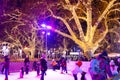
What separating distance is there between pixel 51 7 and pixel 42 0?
53.5 inches

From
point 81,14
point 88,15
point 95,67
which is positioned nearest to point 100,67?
point 95,67

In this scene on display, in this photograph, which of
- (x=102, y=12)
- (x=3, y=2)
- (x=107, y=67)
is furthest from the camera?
(x=3, y=2)

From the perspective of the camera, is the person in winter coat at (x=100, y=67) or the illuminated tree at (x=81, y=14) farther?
the illuminated tree at (x=81, y=14)

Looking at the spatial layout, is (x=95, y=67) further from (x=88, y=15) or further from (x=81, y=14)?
(x=81, y=14)

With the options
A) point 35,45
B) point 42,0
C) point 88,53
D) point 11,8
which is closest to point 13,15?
point 11,8

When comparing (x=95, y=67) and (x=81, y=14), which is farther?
(x=81, y=14)

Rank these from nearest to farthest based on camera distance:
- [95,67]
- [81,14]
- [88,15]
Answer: [95,67] → [88,15] → [81,14]

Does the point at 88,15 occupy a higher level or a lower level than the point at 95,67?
higher

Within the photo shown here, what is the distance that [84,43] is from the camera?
4184cm

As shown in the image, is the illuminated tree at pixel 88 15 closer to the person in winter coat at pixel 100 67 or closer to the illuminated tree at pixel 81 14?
the illuminated tree at pixel 81 14

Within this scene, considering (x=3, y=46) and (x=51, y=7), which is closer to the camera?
(x=51, y=7)

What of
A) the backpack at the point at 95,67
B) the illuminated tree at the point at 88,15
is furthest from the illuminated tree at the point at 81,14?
the backpack at the point at 95,67

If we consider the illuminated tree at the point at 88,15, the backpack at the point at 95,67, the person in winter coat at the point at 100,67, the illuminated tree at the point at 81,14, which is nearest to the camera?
the person in winter coat at the point at 100,67

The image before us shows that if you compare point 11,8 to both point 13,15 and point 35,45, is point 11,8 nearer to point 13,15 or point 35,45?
point 13,15
